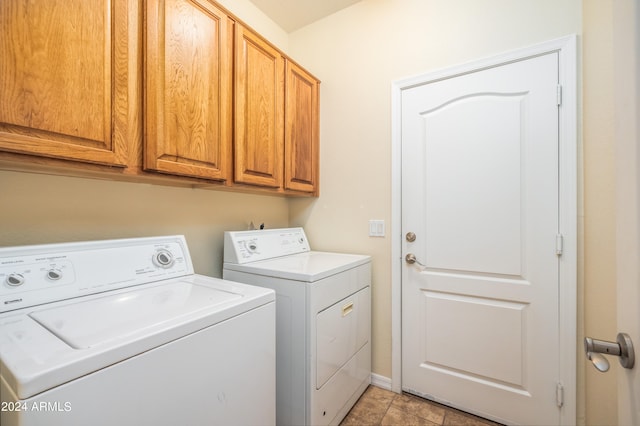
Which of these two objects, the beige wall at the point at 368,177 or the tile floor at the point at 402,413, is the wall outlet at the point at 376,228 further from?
the tile floor at the point at 402,413

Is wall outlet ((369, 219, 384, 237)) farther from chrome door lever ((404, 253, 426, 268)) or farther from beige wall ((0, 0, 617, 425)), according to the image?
chrome door lever ((404, 253, 426, 268))

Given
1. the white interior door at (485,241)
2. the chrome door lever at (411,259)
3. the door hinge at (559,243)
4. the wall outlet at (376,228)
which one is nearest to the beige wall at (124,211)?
the wall outlet at (376,228)

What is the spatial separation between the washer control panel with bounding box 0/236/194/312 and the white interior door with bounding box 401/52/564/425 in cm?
145

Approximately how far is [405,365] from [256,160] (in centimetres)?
167

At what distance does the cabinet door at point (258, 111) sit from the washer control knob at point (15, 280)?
91 cm

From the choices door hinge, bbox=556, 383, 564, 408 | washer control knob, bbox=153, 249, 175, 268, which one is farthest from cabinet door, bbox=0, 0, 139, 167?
door hinge, bbox=556, 383, 564, 408

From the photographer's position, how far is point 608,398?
1.34m

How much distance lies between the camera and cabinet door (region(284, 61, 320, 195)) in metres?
1.93

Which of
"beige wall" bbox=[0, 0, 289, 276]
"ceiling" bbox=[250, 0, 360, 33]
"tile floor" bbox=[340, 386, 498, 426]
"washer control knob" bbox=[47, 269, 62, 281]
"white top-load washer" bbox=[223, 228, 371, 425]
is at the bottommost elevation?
"tile floor" bbox=[340, 386, 498, 426]

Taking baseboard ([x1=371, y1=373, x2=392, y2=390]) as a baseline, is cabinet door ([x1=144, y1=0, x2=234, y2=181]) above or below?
above

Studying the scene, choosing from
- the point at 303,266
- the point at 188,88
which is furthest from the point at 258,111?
the point at 303,266

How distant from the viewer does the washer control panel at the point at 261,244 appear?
1.68 meters

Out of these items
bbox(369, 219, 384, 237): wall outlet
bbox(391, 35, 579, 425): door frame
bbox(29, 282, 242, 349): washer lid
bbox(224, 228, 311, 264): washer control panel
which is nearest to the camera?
bbox(29, 282, 242, 349): washer lid

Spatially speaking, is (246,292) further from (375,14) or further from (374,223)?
(375,14)
